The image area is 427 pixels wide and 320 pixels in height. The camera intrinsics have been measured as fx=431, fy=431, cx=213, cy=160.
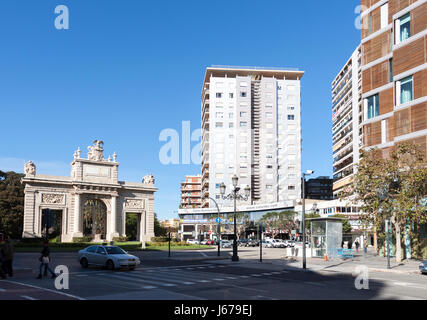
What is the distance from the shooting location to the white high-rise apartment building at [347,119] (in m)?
86.8

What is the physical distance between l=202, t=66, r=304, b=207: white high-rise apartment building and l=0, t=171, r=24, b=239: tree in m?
46.1

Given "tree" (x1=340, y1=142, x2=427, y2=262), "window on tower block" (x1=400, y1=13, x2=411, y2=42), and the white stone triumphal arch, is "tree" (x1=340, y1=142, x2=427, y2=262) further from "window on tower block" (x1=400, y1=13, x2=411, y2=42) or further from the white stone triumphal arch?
the white stone triumphal arch

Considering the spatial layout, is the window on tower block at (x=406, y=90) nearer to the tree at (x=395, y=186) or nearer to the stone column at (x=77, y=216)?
the tree at (x=395, y=186)

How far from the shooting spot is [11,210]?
70.6 metres

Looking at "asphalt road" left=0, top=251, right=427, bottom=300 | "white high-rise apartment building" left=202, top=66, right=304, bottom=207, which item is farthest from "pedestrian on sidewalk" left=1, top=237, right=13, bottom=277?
"white high-rise apartment building" left=202, top=66, right=304, bottom=207

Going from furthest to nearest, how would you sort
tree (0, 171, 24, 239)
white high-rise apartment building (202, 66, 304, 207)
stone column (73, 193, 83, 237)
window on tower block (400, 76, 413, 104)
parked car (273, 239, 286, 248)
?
white high-rise apartment building (202, 66, 304, 207)
tree (0, 171, 24, 239)
parked car (273, 239, 286, 248)
stone column (73, 193, 83, 237)
window on tower block (400, 76, 413, 104)

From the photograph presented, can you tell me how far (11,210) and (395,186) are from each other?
200 feet

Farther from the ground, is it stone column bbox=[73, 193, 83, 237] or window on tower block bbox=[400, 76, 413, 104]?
window on tower block bbox=[400, 76, 413, 104]

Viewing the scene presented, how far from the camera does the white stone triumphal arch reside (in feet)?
183

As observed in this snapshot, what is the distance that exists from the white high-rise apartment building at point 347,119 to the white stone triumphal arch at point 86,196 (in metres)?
36.8

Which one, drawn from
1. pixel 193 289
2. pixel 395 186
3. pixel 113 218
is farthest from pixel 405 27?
pixel 113 218

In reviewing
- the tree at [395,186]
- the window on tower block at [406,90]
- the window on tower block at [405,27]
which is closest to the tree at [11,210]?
the tree at [395,186]

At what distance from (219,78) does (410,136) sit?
78.4 m

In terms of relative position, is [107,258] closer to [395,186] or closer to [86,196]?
[395,186]
